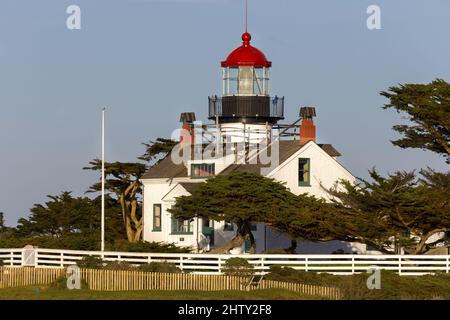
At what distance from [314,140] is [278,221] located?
451 inches

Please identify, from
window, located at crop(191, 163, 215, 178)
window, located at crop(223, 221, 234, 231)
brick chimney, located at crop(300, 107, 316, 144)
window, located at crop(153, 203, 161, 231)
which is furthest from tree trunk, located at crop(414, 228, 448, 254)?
window, located at crop(153, 203, 161, 231)

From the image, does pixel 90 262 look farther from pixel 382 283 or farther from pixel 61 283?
pixel 382 283

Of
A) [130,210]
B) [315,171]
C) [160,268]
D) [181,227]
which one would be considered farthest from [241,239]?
[130,210]

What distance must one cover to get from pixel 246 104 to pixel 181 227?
24.2 feet

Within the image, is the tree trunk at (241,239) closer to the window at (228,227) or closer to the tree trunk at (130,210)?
the window at (228,227)

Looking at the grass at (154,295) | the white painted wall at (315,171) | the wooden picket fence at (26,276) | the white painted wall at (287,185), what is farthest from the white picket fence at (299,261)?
the white painted wall at (315,171)

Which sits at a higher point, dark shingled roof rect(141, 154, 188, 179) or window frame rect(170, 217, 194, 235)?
dark shingled roof rect(141, 154, 188, 179)

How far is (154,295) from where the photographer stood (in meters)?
55.2

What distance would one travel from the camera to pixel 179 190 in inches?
3162

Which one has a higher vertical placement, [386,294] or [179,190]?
[179,190]

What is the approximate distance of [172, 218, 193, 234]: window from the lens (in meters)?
79.5

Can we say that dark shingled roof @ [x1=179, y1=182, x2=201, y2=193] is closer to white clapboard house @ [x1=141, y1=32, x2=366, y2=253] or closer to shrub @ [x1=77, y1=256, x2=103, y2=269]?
white clapboard house @ [x1=141, y1=32, x2=366, y2=253]
